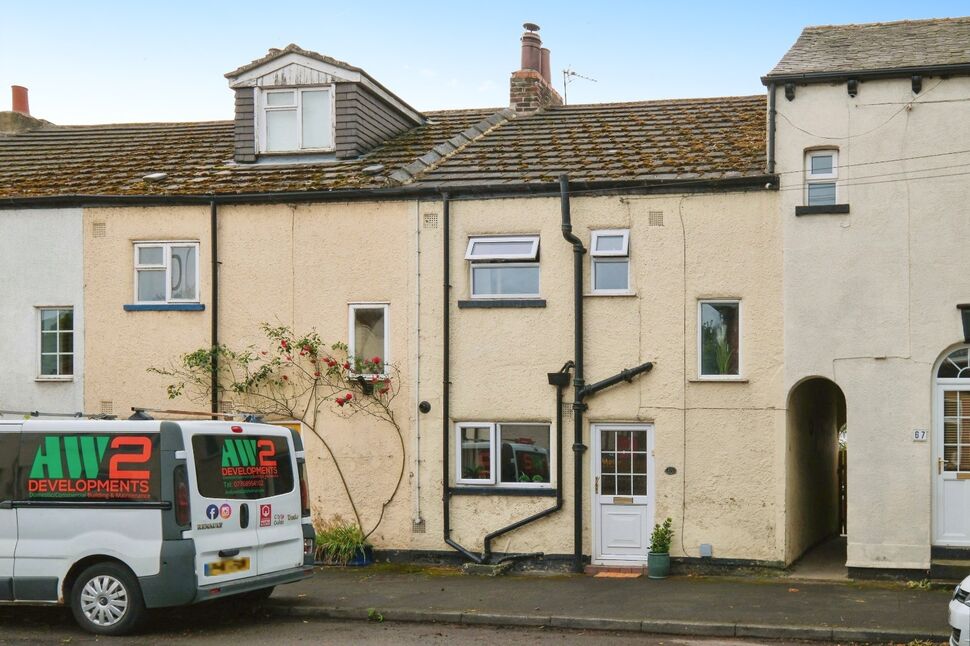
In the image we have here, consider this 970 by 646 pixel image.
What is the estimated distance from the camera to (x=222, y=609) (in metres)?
13.1

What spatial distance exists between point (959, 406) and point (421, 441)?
24.2 feet

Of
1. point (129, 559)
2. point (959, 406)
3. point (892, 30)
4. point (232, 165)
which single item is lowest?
point (129, 559)

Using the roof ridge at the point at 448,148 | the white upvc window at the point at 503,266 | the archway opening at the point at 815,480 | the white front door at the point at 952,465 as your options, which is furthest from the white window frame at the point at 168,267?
the white front door at the point at 952,465

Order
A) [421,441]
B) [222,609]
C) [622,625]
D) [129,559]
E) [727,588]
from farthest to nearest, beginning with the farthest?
[421,441]
[727,588]
[222,609]
[622,625]
[129,559]

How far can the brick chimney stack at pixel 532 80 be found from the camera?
20953 millimetres

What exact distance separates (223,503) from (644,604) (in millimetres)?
4914

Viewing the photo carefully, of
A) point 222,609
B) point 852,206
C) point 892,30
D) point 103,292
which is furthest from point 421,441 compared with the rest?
point 892,30

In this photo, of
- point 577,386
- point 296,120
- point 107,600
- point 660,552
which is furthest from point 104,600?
point 296,120

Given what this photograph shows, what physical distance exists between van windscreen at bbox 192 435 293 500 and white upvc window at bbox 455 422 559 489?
435cm

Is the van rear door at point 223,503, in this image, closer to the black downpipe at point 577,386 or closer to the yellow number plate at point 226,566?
the yellow number plate at point 226,566

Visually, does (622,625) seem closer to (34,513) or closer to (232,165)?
(34,513)

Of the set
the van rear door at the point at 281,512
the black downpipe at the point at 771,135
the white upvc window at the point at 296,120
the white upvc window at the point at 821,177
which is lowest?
the van rear door at the point at 281,512

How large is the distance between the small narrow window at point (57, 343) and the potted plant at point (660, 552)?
941 cm

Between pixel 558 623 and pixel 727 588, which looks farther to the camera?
pixel 727 588
